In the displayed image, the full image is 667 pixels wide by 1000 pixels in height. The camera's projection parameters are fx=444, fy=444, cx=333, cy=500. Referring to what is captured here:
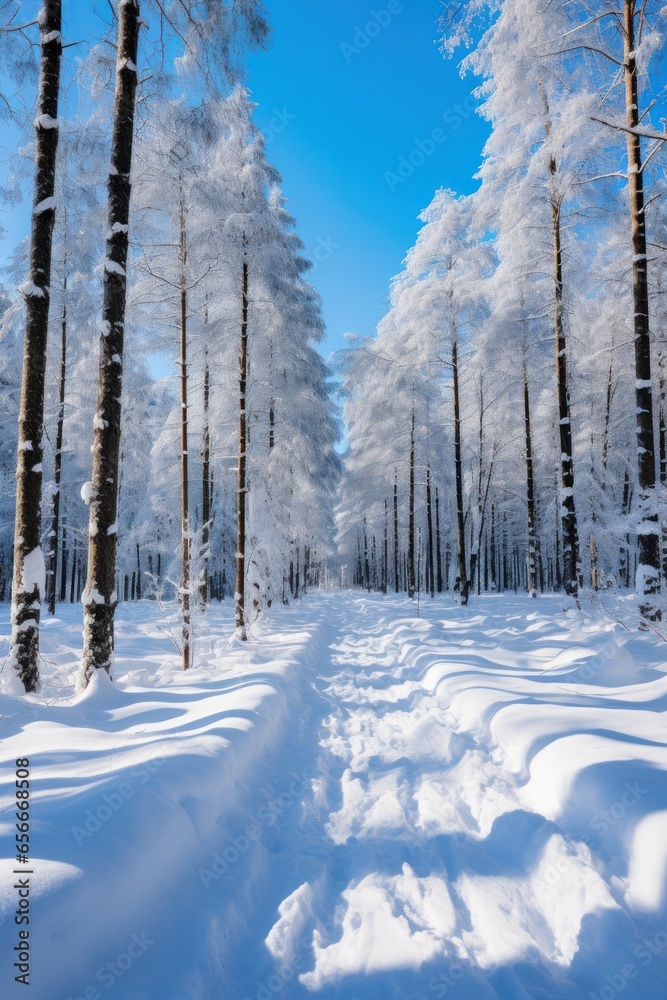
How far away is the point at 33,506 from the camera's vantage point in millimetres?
5223

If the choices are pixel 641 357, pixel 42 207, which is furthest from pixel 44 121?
pixel 641 357

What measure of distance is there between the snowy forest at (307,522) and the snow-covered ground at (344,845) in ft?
0.06

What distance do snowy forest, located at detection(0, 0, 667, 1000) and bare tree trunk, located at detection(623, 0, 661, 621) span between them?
0.06 m

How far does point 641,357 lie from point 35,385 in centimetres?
927

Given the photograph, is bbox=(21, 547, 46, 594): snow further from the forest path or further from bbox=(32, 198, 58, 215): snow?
bbox=(32, 198, 58, 215): snow

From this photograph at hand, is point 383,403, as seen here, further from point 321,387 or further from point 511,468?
point 511,468

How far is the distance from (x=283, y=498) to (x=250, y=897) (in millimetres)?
13055

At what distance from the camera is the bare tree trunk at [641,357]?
23.4ft

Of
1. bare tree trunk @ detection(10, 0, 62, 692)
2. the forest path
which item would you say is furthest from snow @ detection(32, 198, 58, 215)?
the forest path

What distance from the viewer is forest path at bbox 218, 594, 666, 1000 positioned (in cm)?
185

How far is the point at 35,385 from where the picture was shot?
17.6 ft

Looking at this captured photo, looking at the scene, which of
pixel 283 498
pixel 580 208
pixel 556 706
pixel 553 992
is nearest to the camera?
pixel 553 992

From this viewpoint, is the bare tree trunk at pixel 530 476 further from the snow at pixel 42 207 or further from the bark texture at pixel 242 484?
the snow at pixel 42 207

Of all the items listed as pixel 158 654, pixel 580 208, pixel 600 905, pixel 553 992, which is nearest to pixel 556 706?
pixel 600 905
